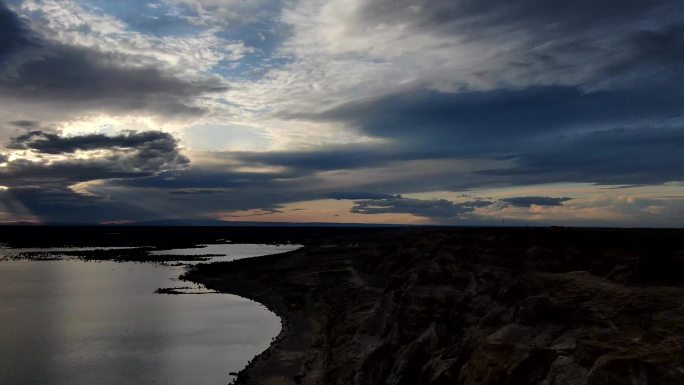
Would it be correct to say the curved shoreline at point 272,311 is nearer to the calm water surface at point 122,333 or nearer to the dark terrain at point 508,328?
the dark terrain at point 508,328

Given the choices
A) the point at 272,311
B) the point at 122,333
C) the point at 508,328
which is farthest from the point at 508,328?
the point at 272,311

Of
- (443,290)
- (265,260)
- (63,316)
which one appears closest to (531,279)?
(443,290)

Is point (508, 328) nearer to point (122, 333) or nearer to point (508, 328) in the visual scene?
point (508, 328)

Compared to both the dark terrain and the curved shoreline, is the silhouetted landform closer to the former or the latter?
the dark terrain

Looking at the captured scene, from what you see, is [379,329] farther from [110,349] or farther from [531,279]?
[110,349]

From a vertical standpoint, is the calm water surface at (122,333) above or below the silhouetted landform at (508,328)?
below

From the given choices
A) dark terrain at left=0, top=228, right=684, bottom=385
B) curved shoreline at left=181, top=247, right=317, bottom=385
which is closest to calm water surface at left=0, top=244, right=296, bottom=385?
curved shoreline at left=181, top=247, right=317, bottom=385

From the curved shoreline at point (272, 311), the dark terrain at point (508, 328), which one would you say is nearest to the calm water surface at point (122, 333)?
the curved shoreline at point (272, 311)
